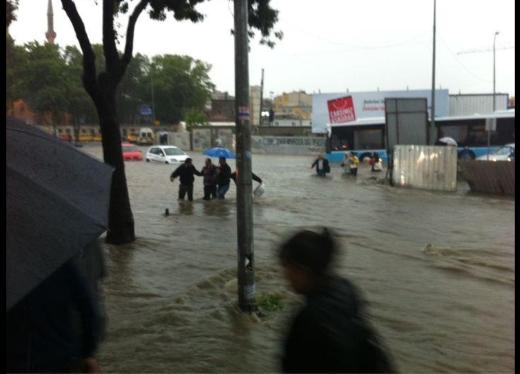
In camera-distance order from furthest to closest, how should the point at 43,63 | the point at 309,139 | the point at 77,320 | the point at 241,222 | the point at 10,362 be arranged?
the point at 43,63 < the point at 309,139 < the point at 241,222 < the point at 77,320 < the point at 10,362

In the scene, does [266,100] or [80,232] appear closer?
[80,232]

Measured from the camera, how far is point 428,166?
24172 millimetres

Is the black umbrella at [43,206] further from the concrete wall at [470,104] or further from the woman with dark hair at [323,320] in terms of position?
the concrete wall at [470,104]

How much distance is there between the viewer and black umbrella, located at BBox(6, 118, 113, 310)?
8.16ft

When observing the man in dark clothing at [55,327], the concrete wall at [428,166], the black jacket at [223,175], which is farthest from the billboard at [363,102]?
the man in dark clothing at [55,327]

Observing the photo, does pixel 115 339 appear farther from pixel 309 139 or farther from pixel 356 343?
pixel 309 139

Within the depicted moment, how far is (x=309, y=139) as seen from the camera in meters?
58.2

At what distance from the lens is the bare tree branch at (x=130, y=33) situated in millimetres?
11117

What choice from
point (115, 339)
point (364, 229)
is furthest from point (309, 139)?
point (115, 339)

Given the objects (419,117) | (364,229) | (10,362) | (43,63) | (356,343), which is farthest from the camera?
(43,63)

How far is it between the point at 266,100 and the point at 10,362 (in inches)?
5140

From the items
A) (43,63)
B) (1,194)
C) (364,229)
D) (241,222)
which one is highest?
(43,63)

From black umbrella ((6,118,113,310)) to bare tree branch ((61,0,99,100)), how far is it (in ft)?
26.1

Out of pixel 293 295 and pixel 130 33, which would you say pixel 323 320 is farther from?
pixel 130 33
